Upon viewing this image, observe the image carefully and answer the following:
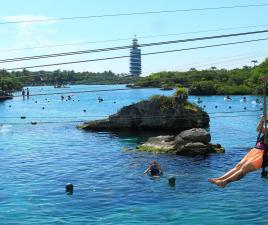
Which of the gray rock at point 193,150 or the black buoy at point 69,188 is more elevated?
the gray rock at point 193,150

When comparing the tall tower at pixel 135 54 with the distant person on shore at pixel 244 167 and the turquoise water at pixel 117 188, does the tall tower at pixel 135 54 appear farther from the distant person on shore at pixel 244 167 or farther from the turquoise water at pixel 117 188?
the turquoise water at pixel 117 188

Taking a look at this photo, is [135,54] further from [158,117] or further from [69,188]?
[158,117]

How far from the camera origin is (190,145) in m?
54.8

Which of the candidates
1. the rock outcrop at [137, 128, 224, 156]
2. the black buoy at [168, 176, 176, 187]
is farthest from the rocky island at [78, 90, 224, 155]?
the black buoy at [168, 176, 176, 187]

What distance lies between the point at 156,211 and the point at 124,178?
11085 millimetres

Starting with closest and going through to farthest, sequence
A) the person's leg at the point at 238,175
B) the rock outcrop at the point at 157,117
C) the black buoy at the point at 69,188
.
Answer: the person's leg at the point at 238,175, the black buoy at the point at 69,188, the rock outcrop at the point at 157,117

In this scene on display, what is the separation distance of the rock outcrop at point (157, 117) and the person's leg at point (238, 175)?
60084 mm

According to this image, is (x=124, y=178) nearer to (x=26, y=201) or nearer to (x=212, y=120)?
(x=26, y=201)

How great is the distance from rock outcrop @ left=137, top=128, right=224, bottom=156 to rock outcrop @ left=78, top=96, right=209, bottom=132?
20768 millimetres

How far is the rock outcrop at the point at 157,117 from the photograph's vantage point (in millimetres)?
79000

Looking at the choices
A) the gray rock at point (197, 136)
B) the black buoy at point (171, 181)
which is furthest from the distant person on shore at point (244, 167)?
the gray rock at point (197, 136)

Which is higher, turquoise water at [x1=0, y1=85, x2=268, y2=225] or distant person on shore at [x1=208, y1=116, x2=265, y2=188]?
distant person on shore at [x1=208, y1=116, x2=265, y2=188]

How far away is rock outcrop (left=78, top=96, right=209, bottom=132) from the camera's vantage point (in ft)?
259

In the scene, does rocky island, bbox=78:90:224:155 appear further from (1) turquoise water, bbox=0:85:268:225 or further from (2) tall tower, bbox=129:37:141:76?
(2) tall tower, bbox=129:37:141:76
